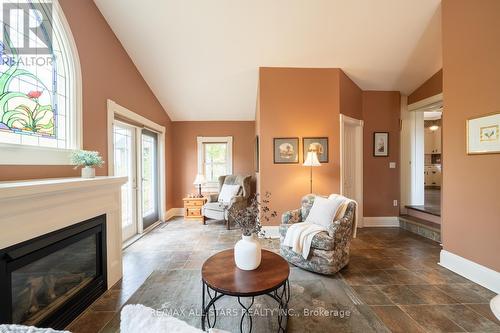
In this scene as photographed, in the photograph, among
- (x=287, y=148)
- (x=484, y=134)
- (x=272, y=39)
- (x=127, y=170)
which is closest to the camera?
(x=484, y=134)

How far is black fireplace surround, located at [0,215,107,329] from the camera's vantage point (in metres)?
1.38

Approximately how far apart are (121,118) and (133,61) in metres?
1.09

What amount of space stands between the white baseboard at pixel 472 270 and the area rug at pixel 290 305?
1424mm

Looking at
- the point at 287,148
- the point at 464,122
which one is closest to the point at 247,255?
the point at 287,148

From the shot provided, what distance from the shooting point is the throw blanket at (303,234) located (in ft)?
8.05

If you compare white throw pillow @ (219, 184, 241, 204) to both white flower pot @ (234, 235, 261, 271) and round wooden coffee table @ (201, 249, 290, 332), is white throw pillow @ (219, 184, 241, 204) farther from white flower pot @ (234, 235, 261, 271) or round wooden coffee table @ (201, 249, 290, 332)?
white flower pot @ (234, 235, 261, 271)

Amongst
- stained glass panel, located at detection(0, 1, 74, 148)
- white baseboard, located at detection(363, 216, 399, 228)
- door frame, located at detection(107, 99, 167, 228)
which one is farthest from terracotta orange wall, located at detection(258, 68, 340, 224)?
stained glass panel, located at detection(0, 1, 74, 148)

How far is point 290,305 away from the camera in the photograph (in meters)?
1.94

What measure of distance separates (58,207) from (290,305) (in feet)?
7.14

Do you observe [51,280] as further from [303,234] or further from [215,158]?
[215,158]

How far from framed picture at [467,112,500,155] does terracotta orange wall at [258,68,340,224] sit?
169cm

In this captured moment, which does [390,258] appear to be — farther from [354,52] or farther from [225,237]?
[354,52]

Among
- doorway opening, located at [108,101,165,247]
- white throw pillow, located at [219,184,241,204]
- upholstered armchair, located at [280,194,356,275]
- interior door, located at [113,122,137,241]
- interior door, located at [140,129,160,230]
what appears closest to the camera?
upholstered armchair, located at [280,194,356,275]

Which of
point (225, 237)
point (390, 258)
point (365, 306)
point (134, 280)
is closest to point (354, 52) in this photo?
point (390, 258)
